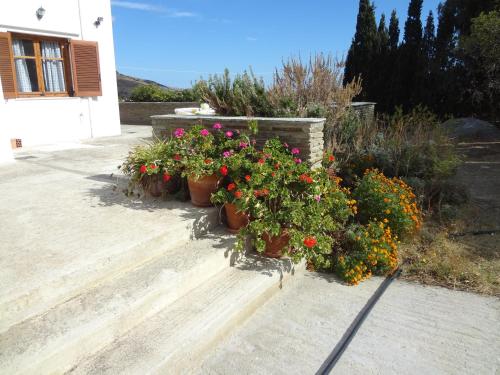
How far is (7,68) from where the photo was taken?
7223mm

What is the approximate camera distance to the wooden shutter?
841cm

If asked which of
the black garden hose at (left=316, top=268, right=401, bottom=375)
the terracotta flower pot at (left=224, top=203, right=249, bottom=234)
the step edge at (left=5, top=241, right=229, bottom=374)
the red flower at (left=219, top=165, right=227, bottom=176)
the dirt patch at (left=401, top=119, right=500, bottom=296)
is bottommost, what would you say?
the black garden hose at (left=316, top=268, right=401, bottom=375)

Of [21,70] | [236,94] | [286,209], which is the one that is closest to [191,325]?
[286,209]

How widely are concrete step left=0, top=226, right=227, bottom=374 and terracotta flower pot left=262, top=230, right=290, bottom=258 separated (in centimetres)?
35

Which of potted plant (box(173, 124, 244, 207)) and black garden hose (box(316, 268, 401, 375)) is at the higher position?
potted plant (box(173, 124, 244, 207))

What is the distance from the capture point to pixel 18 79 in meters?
7.66

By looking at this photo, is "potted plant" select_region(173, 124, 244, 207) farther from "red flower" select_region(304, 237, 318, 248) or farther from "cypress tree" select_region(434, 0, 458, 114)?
"cypress tree" select_region(434, 0, 458, 114)

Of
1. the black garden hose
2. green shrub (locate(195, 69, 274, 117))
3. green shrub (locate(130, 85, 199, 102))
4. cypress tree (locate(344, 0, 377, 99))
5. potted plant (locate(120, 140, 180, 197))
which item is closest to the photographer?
the black garden hose

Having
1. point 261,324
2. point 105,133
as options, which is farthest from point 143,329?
point 105,133

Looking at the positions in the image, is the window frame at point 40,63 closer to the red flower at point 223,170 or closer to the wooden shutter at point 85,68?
the wooden shutter at point 85,68

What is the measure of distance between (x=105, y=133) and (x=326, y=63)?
6.11 m

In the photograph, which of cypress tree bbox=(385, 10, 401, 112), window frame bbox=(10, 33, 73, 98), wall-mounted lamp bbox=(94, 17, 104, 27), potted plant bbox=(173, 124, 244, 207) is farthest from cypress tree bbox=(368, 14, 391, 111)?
potted plant bbox=(173, 124, 244, 207)

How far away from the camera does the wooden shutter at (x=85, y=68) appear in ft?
27.6

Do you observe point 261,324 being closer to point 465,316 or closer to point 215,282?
point 215,282
